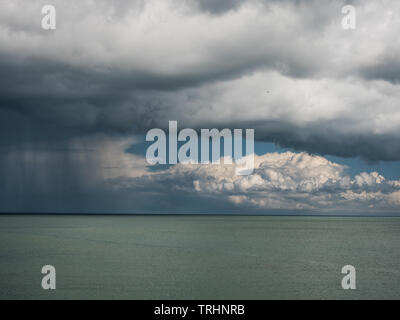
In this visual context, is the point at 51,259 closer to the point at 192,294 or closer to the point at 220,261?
the point at 220,261

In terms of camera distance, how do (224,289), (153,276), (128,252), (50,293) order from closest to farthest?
(50,293)
(224,289)
(153,276)
(128,252)

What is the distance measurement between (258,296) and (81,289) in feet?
70.7

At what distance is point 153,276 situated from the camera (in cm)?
6022

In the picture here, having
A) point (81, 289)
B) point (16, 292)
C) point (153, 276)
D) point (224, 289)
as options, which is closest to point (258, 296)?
point (224, 289)

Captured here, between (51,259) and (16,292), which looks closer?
(16,292)

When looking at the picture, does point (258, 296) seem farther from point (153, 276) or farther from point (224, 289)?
point (153, 276)

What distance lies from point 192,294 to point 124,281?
11.0 meters

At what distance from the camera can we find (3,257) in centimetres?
8006

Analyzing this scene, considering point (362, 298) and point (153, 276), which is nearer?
point (362, 298)

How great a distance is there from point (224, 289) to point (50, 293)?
20968 mm
